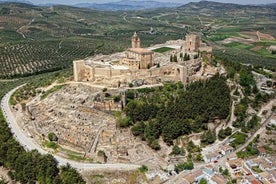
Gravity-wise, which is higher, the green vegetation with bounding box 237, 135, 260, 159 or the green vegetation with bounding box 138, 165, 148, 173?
the green vegetation with bounding box 237, 135, 260, 159

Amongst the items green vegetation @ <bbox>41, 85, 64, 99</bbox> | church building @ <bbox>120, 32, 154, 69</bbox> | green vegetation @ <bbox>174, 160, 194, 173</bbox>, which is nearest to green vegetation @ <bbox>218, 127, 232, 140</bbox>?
green vegetation @ <bbox>174, 160, 194, 173</bbox>

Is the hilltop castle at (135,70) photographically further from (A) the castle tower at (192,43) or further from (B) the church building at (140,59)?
(A) the castle tower at (192,43)

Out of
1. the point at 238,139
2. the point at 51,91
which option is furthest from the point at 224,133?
the point at 51,91

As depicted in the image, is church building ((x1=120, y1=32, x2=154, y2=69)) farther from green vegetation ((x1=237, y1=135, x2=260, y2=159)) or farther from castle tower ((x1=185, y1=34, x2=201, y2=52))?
green vegetation ((x1=237, y1=135, x2=260, y2=159))

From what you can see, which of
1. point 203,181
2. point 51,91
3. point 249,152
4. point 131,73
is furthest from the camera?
point 51,91

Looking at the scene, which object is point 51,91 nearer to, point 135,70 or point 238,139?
point 135,70

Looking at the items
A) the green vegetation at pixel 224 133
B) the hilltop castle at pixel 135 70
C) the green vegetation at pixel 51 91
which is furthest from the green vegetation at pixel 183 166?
the green vegetation at pixel 51 91

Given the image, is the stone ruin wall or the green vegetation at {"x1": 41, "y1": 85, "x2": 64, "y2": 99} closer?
the stone ruin wall

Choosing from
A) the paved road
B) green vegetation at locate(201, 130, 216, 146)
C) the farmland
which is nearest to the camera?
the paved road

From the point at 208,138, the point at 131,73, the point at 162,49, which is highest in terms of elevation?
the point at 162,49

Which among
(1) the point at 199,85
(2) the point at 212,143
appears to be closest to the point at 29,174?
(2) the point at 212,143
